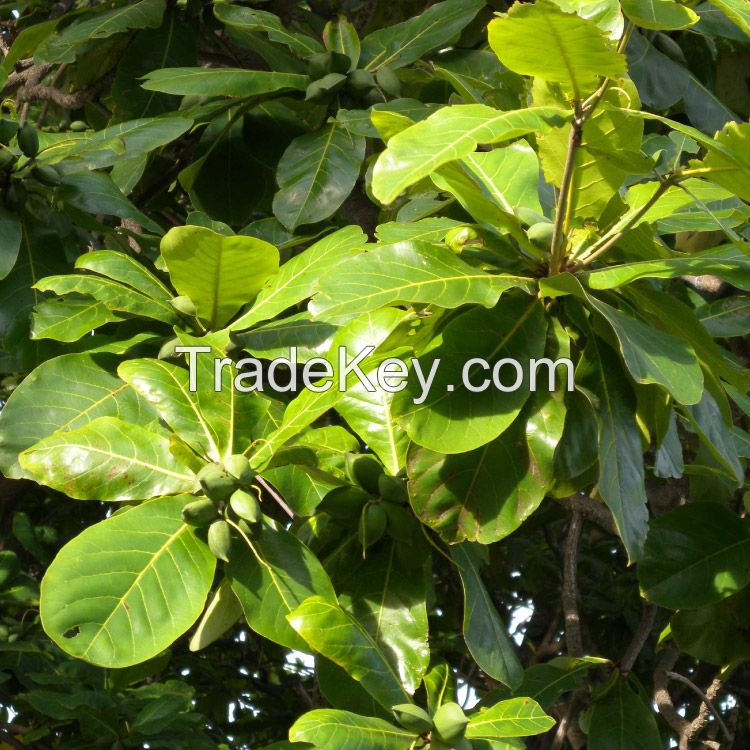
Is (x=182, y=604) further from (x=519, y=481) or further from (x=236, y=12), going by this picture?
(x=236, y=12)

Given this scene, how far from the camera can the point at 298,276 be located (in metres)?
1.68

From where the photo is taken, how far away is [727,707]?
3.18m

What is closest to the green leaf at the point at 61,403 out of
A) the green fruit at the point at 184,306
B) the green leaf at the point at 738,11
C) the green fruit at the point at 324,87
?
the green fruit at the point at 184,306

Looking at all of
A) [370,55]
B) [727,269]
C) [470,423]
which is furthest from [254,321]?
[370,55]

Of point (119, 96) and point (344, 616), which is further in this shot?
point (119, 96)

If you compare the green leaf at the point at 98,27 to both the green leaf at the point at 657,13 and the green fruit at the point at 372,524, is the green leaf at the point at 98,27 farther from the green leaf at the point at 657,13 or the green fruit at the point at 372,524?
the green leaf at the point at 657,13

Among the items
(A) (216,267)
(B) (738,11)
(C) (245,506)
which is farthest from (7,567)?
(B) (738,11)

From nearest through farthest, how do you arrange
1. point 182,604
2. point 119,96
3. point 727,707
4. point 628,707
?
point 182,604, point 628,707, point 119,96, point 727,707

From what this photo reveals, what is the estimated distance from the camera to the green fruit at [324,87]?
216 cm

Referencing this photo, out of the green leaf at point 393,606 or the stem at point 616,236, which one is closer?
the stem at point 616,236

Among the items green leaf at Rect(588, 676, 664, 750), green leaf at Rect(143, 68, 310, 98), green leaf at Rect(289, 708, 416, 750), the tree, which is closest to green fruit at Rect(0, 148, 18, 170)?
the tree

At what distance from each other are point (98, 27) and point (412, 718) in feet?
5.45

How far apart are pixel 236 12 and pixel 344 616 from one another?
143 cm

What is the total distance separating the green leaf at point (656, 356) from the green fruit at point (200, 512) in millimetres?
535
